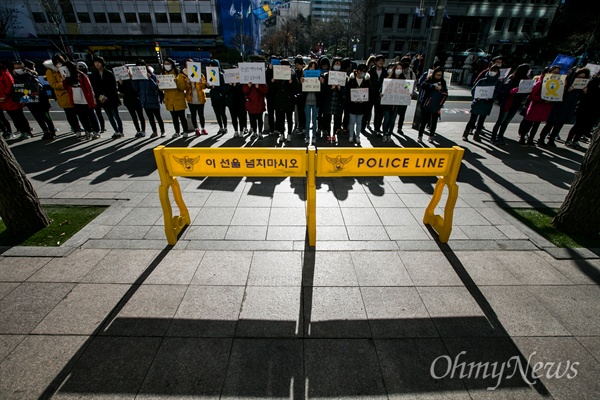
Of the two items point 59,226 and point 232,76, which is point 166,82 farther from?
point 59,226

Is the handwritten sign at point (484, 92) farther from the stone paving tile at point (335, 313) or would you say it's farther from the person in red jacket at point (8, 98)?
the person in red jacket at point (8, 98)

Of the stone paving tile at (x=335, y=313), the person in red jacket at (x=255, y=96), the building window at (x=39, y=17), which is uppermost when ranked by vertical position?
the building window at (x=39, y=17)

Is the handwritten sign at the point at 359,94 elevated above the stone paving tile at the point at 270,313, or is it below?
above

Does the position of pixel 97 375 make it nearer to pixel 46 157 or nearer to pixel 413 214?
pixel 413 214

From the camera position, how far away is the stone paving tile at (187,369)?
2.02 metres

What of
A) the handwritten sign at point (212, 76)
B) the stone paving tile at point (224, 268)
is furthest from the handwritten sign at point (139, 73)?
the stone paving tile at point (224, 268)

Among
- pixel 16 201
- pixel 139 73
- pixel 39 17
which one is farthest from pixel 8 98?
pixel 39 17

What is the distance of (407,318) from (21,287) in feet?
13.2

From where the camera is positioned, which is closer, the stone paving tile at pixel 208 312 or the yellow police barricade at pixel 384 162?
the stone paving tile at pixel 208 312

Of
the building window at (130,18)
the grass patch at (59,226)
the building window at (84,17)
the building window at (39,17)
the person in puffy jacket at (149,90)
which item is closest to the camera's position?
A: the grass patch at (59,226)

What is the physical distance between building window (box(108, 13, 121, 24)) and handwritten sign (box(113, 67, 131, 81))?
5236cm

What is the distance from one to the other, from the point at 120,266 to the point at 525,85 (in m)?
10.0

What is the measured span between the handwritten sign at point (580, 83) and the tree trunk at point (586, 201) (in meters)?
5.26

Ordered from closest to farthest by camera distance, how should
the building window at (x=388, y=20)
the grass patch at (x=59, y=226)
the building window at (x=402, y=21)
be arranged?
the grass patch at (x=59, y=226) < the building window at (x=402, y=21) < the building window at (x=388, y=20)
